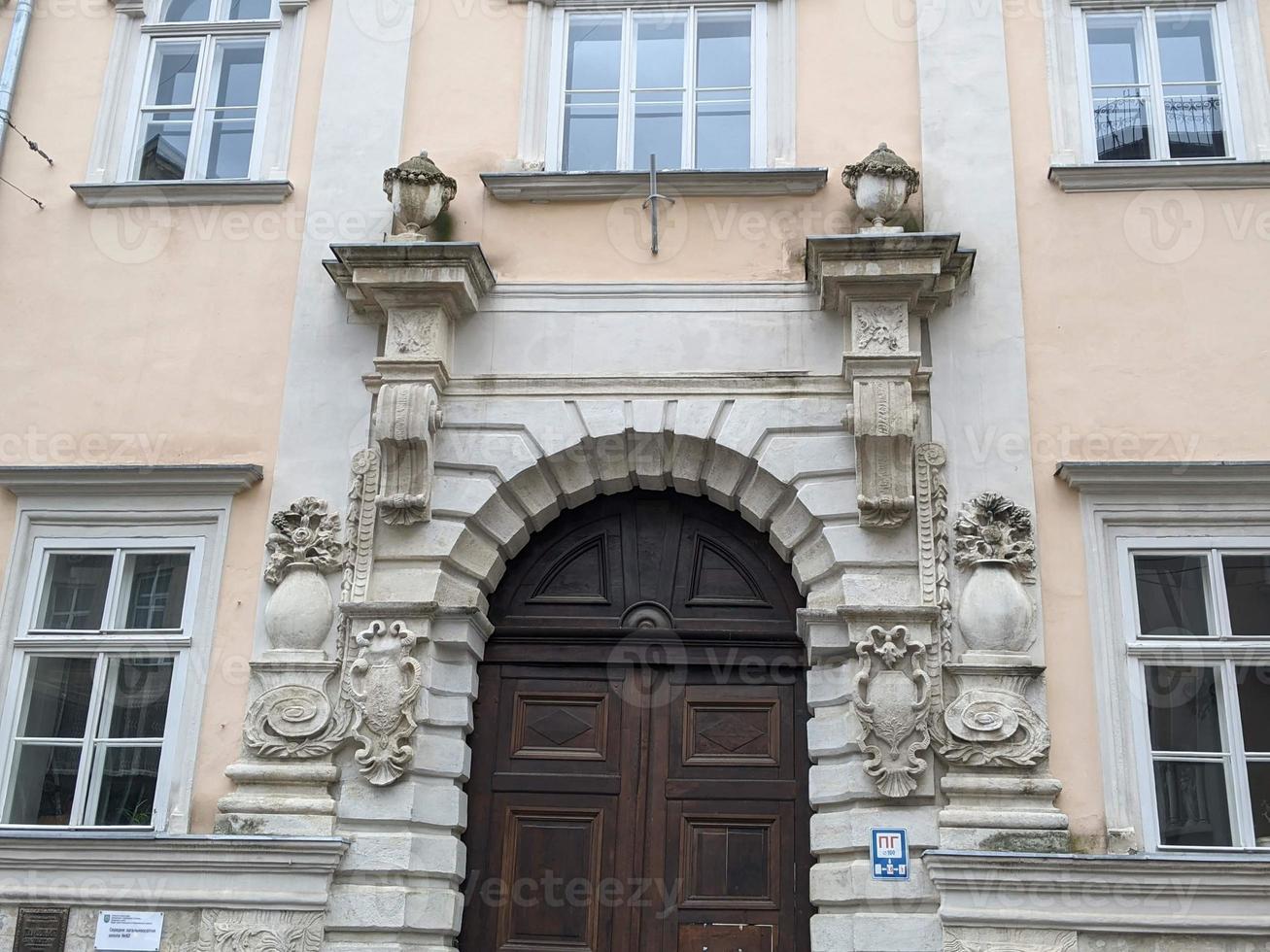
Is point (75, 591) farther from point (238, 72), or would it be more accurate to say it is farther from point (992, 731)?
point (992, 731)

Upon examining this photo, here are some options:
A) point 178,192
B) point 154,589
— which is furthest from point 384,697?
point 178,192

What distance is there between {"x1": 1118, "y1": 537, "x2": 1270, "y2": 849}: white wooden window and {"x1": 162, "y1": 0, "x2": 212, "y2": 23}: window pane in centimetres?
694

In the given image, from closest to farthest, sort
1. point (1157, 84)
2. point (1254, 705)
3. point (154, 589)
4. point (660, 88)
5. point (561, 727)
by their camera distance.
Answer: point (1254, 705) → point (561, 727) → point (154, 589) → point (1157, 84) → point (660, 88)

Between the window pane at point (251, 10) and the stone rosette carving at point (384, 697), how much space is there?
4452 mm

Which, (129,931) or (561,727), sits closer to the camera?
(129,931)

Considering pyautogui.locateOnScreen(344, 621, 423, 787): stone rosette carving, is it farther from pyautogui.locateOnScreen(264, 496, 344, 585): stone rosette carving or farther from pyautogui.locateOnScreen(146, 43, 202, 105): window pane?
pyautogui.locateOnScreen(146, 43, 202, 105): window pane

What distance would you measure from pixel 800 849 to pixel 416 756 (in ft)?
7.13

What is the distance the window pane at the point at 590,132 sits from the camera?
893cm

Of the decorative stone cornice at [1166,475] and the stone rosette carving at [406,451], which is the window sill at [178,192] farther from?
the decorative stone cornice at [1166,475]

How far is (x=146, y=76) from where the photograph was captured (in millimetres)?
9391

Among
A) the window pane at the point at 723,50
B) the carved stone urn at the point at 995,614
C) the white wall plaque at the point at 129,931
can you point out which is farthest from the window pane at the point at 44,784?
the window pane at the point at 723,50

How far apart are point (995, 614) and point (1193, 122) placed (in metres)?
3.58

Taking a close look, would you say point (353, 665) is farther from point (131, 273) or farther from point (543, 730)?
point (131, 273)

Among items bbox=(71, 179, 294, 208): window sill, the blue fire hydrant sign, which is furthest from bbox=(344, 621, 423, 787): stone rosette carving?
bbox=(71, 179, 294, 208): window sill
